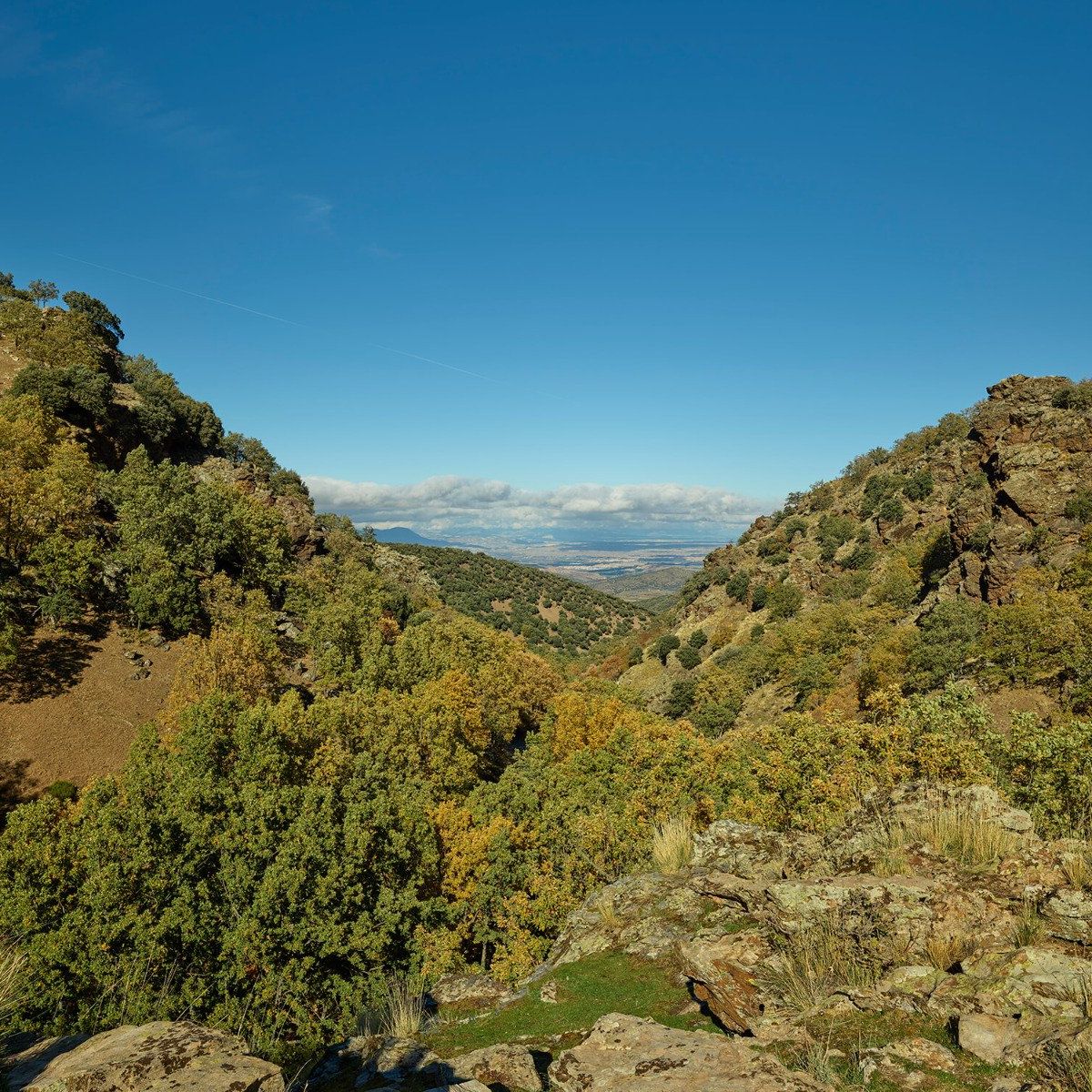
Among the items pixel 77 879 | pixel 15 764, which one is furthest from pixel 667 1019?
pixel 15 764

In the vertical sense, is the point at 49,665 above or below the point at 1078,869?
below

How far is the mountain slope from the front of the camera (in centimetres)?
4272

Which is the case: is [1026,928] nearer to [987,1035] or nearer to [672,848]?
[987,1035]

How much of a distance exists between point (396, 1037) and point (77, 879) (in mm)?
15010

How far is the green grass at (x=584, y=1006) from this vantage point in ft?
37.9

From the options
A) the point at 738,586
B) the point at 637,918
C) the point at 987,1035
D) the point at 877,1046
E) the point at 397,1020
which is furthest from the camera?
the point at 738,586

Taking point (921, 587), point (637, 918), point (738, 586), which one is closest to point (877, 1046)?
point (637, 918)

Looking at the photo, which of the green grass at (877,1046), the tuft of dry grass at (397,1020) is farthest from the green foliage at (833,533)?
the green grass at (877,1046)

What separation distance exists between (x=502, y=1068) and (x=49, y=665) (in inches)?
1889

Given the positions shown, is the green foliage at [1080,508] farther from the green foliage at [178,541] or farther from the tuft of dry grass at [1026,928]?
the green foliage at [178,541]

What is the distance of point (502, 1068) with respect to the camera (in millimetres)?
9375

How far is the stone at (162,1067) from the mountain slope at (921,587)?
28.0 meters

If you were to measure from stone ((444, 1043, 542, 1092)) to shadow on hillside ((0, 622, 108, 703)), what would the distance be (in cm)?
4470

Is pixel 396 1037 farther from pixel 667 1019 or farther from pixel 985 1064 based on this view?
pixel 985 1064
